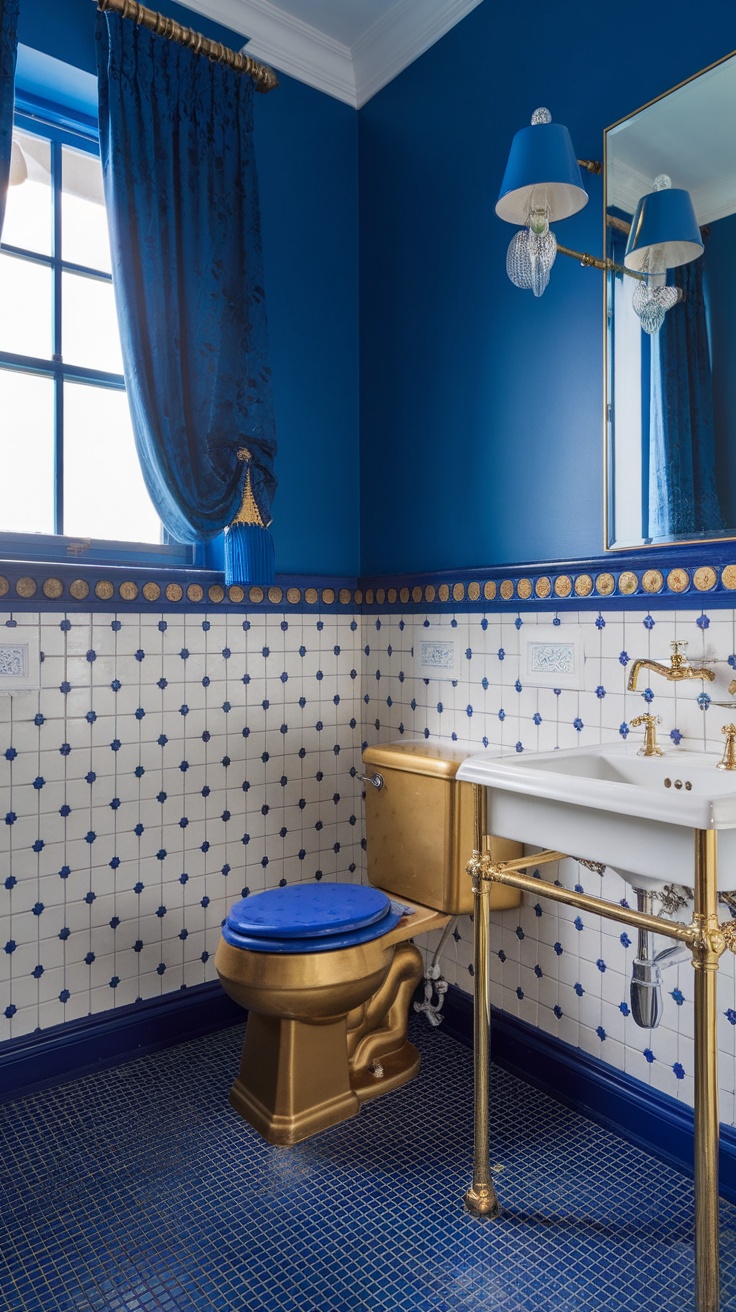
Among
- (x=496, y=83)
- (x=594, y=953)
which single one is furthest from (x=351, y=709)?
(x=496, y=83)

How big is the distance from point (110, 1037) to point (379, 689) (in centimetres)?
122

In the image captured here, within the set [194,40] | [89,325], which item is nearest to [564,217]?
[194,40]

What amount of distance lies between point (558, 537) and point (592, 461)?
0.20m

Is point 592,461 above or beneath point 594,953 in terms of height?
above

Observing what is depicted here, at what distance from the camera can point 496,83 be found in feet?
7.07

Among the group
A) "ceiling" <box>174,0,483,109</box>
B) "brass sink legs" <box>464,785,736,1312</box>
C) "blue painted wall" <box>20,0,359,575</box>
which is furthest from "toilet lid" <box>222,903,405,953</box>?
"ceiling" <box>174,0,483,109</box>

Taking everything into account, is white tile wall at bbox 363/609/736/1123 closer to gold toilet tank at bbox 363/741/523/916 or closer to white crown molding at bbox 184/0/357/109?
gold toilet tank at bbox 363/741/523/916

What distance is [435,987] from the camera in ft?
7.66

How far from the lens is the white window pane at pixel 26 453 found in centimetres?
212

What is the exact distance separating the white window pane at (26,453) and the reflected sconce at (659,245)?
4.90ft

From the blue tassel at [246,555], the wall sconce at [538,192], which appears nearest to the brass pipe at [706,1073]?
the wall sconce at [538,192]

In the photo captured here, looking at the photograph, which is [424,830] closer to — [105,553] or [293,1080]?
[293,1080]

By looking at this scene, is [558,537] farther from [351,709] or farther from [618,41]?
[618,41]

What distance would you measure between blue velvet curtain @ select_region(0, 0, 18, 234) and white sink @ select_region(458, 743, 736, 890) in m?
1.67
